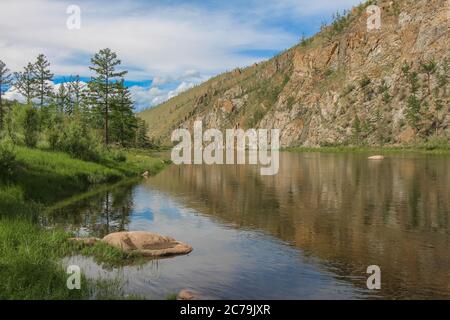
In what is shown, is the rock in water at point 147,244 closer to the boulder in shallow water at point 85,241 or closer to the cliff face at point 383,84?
the boulder in shallow water at point 85,241

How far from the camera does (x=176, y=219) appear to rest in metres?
26.4

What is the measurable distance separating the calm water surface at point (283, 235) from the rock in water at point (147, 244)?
65 centimetres

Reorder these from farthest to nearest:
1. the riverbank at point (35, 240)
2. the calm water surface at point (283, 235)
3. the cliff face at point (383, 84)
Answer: the cliff face at point (383, 84)
the calm water surface at point (283, 235)
the riverbank at point (35, 240)

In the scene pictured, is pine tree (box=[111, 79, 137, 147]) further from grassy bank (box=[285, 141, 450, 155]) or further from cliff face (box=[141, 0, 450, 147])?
cliff face (box=[141, 0, 450, 147])

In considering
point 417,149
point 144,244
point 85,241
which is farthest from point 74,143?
point 417,149

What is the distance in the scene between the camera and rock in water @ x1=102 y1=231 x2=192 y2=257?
57.8 ft

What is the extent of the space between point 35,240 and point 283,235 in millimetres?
10684

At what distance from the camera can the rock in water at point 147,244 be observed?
17625 millimetres

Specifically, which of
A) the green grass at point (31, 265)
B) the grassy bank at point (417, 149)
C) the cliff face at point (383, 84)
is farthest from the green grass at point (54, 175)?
the cliff face at point (383, 84)

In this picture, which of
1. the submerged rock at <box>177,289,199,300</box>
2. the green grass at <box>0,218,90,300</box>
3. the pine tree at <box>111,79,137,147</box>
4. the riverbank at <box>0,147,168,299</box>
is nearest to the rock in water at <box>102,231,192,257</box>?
the riverbank at <box>0,147,168,299</box>

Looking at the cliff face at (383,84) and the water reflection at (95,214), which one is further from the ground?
the cliff face at (383,84)

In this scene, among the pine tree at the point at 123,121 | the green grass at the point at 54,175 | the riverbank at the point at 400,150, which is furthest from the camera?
the riverbank at the point at 400,150

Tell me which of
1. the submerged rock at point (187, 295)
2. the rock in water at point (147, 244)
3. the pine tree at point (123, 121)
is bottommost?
the submerged rock at point (187, 295)

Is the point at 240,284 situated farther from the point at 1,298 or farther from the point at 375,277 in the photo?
the point at 1,298
